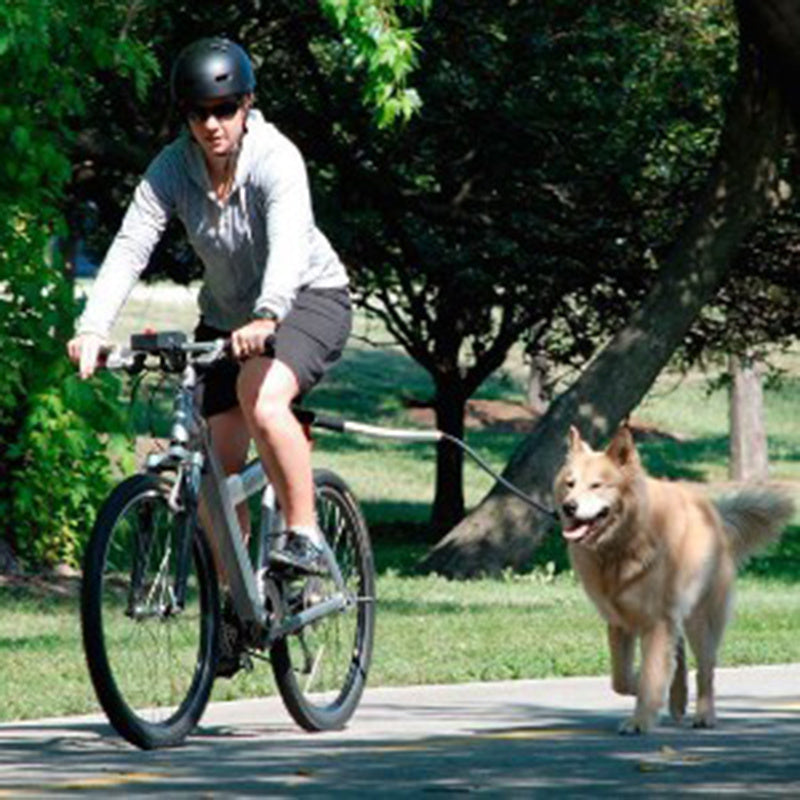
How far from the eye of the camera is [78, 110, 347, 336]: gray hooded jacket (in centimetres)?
877

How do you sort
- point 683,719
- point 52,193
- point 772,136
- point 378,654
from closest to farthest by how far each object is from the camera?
point 683,719 → point 378,654 → point 52,193 → point 772,136

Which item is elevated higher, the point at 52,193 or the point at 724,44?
the point at 724,44

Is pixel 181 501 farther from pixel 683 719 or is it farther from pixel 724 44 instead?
pixel 724 44

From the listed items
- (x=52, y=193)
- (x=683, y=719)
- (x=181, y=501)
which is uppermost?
(x=52, y=193)

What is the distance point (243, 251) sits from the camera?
8.94 metres

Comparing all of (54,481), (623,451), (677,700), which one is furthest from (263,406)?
(54,481)

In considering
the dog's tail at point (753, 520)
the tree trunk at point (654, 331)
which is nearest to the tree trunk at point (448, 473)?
the tree trunk at point (654, 331)

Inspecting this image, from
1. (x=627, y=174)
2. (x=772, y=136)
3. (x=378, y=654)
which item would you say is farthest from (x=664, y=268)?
(x=378, y=654)

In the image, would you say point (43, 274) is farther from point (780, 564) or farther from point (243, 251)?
point (780, 564)

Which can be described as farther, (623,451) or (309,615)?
(623,451)

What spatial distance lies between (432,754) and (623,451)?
179cm

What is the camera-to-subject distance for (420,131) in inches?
1038

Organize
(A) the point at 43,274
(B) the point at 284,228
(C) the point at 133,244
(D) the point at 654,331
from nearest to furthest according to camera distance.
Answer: (B) the point at 284,228, (C) the point at 133,244, (A) the point at 43,274, (D) the point at 654,331

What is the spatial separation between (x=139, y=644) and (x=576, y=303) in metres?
20.1
